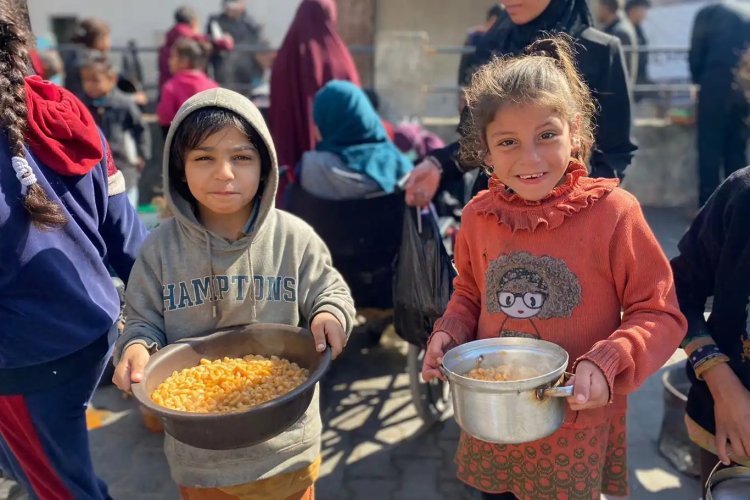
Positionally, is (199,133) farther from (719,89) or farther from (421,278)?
(719,89)

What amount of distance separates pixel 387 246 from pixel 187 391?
2.09 meters

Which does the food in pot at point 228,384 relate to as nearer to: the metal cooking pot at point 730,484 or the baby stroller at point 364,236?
the metal cooking pot at point 730,484

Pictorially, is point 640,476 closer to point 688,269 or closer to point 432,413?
point 432,413

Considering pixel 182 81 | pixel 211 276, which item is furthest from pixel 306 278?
pixel 182 81

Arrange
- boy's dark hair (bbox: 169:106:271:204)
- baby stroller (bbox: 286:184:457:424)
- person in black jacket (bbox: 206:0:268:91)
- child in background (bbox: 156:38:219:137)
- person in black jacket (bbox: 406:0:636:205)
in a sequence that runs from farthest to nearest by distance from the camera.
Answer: person in black jacket (bbox: 206:0:268:91) < child in background (bbox: 156:38:219:137) < baby stroller (bbox: 286:184:457:424) < person in black jacket (bbox: 406:0:636:205) < boy's dark hair (bbox: 169:106:271:204)

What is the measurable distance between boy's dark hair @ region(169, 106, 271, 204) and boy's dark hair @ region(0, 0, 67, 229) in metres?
0.35

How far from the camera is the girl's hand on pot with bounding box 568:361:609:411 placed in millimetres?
1435

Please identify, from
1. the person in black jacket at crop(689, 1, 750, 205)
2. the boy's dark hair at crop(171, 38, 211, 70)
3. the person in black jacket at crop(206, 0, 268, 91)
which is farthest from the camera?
the person in black jacket at crop(206, 0, 268, 91)

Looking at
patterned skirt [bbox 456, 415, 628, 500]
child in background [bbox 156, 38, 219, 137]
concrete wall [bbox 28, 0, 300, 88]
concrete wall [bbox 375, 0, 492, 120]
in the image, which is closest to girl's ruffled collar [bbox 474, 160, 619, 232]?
patterned skirt [bbox 456, 415, 628, 500]

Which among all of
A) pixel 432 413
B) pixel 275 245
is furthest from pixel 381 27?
pixel 275 245

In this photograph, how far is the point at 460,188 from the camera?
4.11 m

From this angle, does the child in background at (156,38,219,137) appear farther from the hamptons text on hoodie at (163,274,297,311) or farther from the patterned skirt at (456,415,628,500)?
the patterned skirt at (456,415,628,500)

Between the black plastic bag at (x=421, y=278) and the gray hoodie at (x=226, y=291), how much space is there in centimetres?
65

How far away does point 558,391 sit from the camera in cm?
144
